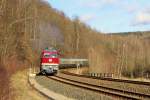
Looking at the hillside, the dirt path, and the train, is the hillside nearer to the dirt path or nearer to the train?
the dirt path

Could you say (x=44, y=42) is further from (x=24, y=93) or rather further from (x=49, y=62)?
(x=24, y=93)

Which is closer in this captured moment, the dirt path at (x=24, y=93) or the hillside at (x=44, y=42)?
the dirt path at (x=24, y=93)

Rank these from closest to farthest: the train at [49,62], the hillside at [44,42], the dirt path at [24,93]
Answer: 1. the dirt path at [24,93]
2. the hillside at [44,42]
3. the train at [49,62]

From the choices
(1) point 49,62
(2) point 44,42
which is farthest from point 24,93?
(2) point 44,42

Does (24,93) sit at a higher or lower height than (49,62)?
lower

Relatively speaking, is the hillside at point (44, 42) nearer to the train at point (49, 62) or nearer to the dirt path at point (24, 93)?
the dirt path at point (24, 93)

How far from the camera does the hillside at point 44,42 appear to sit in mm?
46938

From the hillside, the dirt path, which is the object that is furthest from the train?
the dirt path

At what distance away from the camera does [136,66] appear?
90500 mm

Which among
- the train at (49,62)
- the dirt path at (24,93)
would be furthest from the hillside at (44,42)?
the train at (49,62)

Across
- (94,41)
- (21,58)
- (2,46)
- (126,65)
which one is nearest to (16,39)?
(21,58)

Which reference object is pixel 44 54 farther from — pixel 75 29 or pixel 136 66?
pixel 75 29

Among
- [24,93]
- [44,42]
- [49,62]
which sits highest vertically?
[44,42]

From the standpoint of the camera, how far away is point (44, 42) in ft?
325
